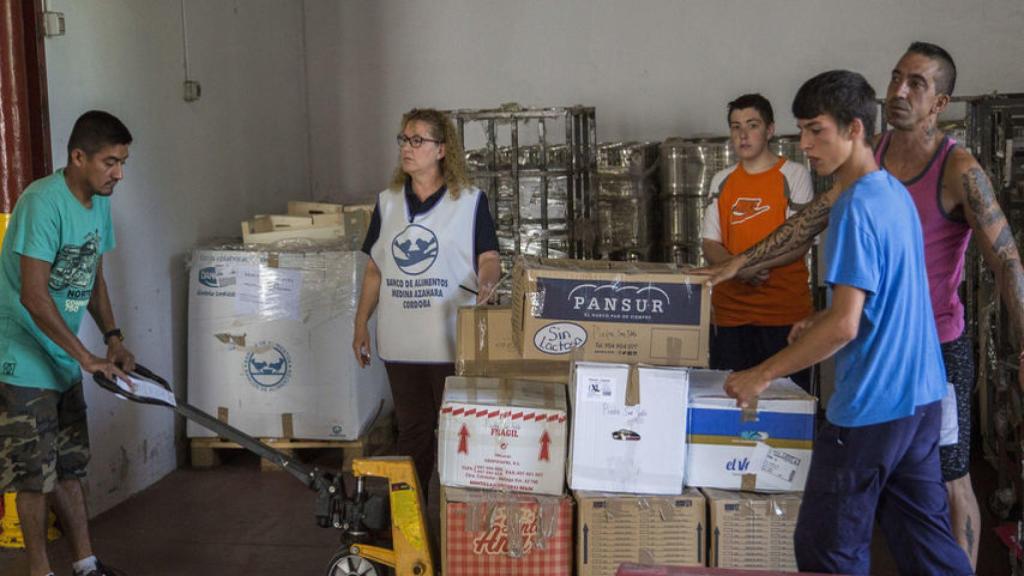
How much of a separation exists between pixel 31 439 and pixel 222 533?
1294mm

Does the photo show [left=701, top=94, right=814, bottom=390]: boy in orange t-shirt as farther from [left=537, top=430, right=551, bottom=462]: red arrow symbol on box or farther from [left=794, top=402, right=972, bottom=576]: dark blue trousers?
[left=794, top=402, right=972, bottom=576]: dark blue trousers

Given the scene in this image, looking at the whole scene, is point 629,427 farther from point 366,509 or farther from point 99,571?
point 99,571

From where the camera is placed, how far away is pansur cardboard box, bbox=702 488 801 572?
361 cm

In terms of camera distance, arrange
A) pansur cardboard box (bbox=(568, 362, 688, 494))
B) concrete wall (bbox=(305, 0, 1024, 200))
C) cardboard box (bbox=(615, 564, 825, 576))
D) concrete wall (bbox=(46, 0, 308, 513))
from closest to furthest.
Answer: cardboard box (bbox=(615, 564, 825, 576)), pansur cardboard box (bbox=(568, 362, 688, 494)), concrete wall (bbox=(46, 0, 308, 513)), concrete wall (bbox=(305, 0, 1024, 200))

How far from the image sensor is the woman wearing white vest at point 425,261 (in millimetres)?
4367

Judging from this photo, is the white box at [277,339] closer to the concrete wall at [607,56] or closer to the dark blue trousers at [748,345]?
the dark blue trousers at [748,345]

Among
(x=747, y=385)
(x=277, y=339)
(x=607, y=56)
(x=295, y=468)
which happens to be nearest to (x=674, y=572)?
(x=747, y=385)

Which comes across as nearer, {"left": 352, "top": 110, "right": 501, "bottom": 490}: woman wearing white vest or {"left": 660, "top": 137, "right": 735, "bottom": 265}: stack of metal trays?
{"left": 352, "top": 110, "right": 501, "bottom": 490}: woman wearing white vest

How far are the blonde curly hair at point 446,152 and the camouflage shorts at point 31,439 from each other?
149cm

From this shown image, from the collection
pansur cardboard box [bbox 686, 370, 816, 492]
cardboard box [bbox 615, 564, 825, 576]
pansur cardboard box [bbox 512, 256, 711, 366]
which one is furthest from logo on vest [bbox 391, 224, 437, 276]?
cardboard box [bbox 615, 564, 825, 576]

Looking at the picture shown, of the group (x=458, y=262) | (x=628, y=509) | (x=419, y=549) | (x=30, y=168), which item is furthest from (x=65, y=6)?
(x=628, y=509)

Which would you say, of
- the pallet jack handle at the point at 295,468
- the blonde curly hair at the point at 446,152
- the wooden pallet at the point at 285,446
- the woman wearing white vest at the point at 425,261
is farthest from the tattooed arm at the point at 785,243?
the wooden pallet at the point at 285,446

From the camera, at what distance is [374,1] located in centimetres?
802

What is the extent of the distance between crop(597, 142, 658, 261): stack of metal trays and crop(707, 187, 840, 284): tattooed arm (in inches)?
105
